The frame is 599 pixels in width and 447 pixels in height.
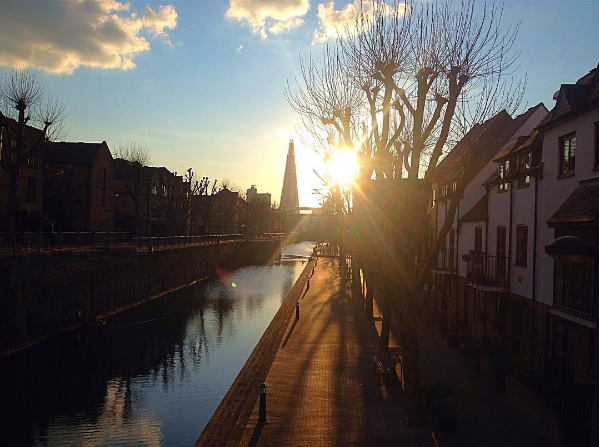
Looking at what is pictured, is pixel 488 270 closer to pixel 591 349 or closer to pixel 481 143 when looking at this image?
pixel 591 349

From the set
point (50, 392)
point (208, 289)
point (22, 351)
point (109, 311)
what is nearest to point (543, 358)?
point (50, 392)

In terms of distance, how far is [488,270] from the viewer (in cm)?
2092

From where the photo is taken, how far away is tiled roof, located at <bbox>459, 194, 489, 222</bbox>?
22725 millimetres

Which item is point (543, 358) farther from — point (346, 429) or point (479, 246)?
point (479, 246)

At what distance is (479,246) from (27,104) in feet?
78.7

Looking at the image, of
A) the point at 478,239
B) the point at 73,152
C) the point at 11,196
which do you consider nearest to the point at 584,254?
the point at 478,239

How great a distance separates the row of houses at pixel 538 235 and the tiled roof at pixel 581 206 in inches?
1.2

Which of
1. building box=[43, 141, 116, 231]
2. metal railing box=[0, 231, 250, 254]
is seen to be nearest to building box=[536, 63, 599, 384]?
metal railing box=[0, 231, 250, 254]

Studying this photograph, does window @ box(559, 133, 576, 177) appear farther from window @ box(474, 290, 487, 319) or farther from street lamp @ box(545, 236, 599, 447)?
street lamp @ box(545, 236, 599, 447)

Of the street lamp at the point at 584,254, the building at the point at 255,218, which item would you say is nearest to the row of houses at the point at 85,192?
the street lamp at the point at 584,254

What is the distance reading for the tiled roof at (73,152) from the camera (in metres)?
52.9

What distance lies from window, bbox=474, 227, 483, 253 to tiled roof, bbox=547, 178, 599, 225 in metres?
9.49

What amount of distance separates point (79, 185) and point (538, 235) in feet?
151

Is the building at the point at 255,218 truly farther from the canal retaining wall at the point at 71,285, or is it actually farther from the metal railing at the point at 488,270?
the metal railing at the point at 488,270
